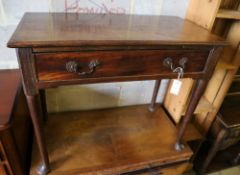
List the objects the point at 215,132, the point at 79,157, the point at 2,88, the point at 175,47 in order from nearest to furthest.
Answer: the point at 175,47 < the point at 2,88 < the point at 79,157 < the point at 215,132

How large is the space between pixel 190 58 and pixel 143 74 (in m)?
0.22

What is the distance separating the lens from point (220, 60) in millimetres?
1222

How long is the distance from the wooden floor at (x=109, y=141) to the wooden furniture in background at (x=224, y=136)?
0.27m

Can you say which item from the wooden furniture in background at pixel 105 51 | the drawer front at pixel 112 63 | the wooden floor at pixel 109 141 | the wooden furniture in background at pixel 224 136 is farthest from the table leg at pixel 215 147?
the drawer front at pixel 112 63

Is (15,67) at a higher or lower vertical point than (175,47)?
lower

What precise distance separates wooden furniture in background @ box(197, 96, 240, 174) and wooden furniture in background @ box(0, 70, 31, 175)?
3.85 feet

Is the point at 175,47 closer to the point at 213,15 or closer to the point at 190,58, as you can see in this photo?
the point at 190,58

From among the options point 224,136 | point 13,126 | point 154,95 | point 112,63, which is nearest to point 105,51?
point 112,63

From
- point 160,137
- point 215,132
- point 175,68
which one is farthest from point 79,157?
point 215,132

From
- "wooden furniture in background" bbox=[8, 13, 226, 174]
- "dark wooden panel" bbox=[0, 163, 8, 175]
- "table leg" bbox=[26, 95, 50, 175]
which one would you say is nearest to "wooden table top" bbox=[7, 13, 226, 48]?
"wooden furniture in background" bbox=[8, 13, 226, 174]

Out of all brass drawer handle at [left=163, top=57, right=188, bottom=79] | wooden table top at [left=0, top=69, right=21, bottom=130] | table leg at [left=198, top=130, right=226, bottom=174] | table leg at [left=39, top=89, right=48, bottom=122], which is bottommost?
table leg at [left=198, top=130, right=226, bottom=174]

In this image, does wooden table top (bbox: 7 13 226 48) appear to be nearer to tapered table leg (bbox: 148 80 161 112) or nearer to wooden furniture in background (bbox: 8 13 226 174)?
wooden furniture in background (bbox: 8 13 226 174)

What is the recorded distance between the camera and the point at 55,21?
864 mm

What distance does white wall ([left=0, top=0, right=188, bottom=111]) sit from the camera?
38.1 inches
